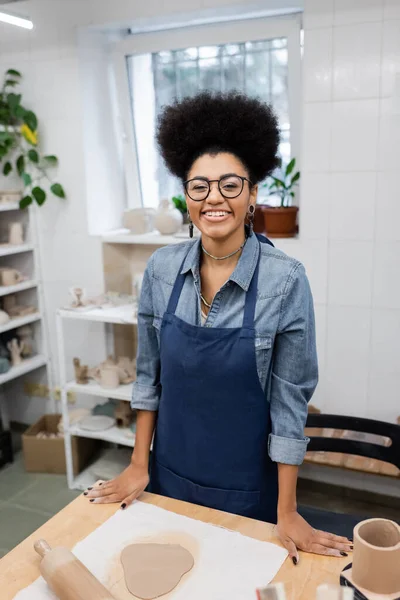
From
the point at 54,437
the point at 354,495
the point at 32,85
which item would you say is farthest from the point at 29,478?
the point at 32,85

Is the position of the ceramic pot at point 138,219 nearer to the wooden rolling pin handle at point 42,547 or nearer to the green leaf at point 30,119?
the green leaf at point 30,119

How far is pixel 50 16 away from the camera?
2668 millimetres

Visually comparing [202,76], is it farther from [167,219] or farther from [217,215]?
[217,215]

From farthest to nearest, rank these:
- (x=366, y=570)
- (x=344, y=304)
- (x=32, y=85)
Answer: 1. (x=32, y=85)
2. (x=344, y=304)
3. (x=366, y=570)

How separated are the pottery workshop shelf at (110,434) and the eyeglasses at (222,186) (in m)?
1.65

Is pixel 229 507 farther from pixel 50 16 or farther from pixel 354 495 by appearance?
pixel 50 16

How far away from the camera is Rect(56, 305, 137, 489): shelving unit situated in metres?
2.60

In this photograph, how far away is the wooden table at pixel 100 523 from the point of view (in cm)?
97

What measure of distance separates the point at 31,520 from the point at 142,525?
1.62m

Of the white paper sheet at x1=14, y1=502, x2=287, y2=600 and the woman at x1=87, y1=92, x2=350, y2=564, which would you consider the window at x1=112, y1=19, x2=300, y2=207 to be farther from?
the white paper sheet at x1=14, y1=502, x2=287, y2=600

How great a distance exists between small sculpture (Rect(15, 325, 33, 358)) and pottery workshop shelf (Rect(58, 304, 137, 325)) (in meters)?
0.52

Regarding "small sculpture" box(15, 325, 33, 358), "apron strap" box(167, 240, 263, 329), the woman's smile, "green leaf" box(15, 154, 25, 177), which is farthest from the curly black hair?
"small sculpture" box(15, 325, 33, 358)

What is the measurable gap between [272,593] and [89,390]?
193 centimetres

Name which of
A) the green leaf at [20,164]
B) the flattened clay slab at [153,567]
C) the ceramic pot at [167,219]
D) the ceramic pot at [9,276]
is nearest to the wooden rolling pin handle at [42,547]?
the flattened clay slab at [153,567]
